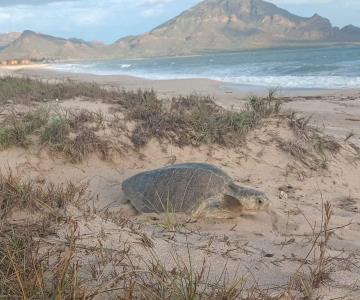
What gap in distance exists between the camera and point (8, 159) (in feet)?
17.0

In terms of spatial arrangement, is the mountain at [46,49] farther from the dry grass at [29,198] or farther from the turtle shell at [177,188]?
the dry grass at [29,198]

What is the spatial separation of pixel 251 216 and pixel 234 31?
143 meters

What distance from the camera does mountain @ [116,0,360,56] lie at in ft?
401

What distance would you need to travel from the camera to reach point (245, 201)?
14.0 feet

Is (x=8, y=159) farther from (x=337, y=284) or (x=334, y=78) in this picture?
(x=334, y=78)

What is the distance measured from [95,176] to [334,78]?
56.3 feet

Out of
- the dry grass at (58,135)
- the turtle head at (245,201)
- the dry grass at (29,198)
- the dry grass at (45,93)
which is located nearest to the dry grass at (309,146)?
the turtle head at (245,201)

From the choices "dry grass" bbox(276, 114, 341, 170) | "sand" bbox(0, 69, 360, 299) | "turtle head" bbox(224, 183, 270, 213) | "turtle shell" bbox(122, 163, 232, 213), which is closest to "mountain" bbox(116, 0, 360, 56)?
"dry grass" bbox(276, 114, 341, 170)

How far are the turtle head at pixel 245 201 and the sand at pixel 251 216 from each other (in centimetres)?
10

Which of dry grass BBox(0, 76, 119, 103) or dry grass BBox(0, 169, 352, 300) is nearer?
dry grass BBox(0, 169, 352, 300)

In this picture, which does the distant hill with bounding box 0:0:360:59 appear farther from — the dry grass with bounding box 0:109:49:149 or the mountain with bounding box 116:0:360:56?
the dry grass with bounding box 0:109:49:149

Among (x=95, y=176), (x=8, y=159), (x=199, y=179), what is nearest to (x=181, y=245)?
(x=199, y=179)

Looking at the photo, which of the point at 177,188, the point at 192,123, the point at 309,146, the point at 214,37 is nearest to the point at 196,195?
the point at 177,188

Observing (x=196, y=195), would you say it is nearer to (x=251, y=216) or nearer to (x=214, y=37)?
(x=251, y=216)
